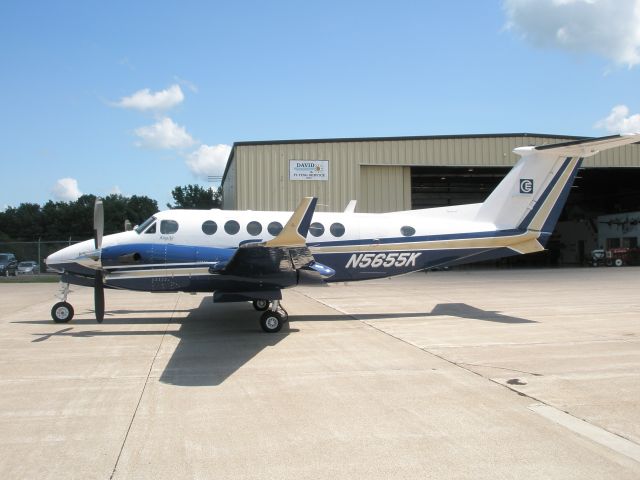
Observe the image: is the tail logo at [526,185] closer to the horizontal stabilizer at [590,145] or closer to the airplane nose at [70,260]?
the horizontal stabilizer at [590,145]

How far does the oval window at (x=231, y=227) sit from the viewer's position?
1162 centimetres

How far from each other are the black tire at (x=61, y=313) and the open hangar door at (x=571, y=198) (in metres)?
25.7

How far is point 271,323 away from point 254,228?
2.58m

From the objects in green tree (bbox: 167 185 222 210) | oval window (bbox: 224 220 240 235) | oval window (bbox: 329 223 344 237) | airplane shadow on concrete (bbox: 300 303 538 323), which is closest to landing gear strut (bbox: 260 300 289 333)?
airplane shadow on concrete (bbox: 300 303 538 323)

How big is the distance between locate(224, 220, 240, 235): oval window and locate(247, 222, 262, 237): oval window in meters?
0.25

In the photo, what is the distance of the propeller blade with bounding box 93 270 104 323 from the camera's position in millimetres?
9844

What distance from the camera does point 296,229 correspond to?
8.43 m

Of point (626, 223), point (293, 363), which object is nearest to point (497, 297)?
point (293, 363)

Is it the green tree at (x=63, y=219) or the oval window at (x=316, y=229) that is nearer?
the oval window at (x=316, y=229)

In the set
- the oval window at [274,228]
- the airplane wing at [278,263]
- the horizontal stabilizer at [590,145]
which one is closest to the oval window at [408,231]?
the airplane wing at [278,263]

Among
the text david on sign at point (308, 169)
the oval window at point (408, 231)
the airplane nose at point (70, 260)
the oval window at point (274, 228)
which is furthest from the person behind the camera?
the text david on sign at point (308, 169)

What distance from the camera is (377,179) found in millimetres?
29000

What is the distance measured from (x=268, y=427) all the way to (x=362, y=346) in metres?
4.12

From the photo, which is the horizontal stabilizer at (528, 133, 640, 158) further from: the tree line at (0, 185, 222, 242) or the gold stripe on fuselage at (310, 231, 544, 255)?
the tree line at (0, 185, 222, 242)
